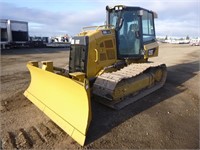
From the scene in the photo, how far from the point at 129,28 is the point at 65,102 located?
3.44m

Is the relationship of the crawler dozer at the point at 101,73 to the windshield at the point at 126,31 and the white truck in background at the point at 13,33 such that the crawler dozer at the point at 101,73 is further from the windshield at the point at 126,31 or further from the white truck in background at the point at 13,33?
the white truck in background at the point at 13,33

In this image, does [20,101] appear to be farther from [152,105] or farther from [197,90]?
[197,90]

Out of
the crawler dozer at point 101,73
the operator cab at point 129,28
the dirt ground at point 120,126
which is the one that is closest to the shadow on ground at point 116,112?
the dirt ground at point 120,126

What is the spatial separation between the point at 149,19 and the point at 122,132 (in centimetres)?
470

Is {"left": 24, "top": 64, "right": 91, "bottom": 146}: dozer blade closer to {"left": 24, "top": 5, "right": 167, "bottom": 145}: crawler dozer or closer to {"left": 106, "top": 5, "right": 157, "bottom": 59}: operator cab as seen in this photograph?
{"left": 24, "top": 5, "right": 167, "bottom": 145}: crawler dozer

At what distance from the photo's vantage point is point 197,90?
24.7 ft

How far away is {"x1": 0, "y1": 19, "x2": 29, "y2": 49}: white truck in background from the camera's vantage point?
2377 cm

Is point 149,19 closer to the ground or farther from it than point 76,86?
farther from it

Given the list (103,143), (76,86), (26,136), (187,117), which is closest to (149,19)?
(187,117)

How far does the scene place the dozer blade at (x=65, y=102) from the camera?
4180 mm

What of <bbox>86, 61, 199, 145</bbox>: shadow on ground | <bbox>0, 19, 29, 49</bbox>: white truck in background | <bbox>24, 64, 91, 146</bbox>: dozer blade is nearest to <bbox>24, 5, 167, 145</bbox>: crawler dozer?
<bbox>24, 64, 91, 146</bbox>: dozer blade

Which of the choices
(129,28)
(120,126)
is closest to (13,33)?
(129,28)

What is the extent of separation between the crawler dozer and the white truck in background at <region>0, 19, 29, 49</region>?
19623mm

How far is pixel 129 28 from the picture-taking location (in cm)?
699
